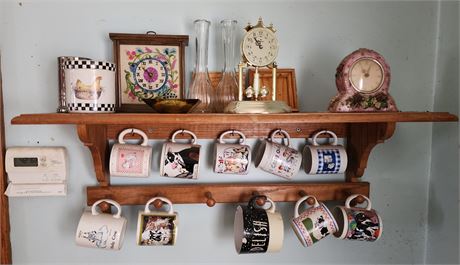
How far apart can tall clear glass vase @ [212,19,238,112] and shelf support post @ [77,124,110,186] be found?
1.09ft

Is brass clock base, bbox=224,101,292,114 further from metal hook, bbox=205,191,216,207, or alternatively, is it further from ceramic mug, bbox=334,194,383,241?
ceramic mug, bbox=334,194,383,241

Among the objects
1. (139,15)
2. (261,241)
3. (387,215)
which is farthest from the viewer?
(387,215)

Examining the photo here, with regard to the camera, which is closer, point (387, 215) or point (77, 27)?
point (77, 27)

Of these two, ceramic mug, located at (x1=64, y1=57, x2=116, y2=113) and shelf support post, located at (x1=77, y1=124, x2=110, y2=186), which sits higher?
ceramic mug, located at (x1=64, y1=57, x2=116, y2=113)

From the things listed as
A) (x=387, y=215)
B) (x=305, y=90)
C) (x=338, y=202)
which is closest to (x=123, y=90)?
(x=305, y=90)

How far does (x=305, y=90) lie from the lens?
1037 millimetres

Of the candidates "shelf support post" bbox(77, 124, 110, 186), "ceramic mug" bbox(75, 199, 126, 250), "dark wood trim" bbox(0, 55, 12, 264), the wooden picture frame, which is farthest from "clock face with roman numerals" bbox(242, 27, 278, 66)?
"dark wood trim" bbox(0, 55, 12, 264)

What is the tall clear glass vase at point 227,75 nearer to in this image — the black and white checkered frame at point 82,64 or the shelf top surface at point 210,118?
the shelf top surface at point 210,118

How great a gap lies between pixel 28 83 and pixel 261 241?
32.3 inches

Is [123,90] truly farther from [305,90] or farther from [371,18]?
[371,18]

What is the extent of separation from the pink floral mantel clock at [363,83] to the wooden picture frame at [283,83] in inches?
6.1

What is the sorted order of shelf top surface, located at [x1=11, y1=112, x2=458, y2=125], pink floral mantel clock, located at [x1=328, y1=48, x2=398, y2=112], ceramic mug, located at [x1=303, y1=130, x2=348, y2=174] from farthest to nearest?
ceramic mug, located at [x1=303, y1=130, x2=348, y2=174] < pink floral mantel clock, located at [x1=328, y1=48, x2=398, y2=112] < shelf top surface, located at [x1=11, y1=112, x2=458, y2=125]

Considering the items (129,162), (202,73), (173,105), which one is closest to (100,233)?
(129,162)

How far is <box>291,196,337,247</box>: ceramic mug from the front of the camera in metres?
0.91
